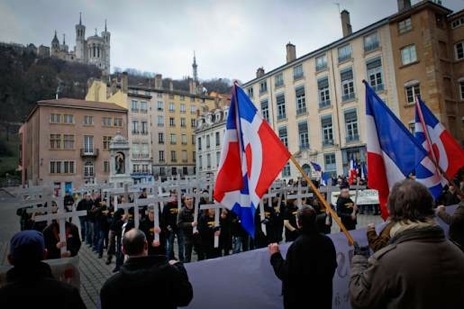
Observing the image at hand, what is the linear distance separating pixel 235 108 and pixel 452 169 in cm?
467

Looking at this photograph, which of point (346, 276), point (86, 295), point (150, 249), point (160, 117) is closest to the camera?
point (346, 276)

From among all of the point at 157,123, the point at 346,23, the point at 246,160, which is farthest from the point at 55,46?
the point at 246,160

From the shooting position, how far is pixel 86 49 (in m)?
160

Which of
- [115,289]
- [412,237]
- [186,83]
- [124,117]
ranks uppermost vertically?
[186,83]

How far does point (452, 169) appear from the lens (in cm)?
699

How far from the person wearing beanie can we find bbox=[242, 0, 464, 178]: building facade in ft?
103

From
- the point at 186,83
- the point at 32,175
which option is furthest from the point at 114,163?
the point at 186,83

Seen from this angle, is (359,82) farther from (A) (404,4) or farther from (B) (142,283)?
(B) (142,283)

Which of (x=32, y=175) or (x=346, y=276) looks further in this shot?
(x=32, y=175)

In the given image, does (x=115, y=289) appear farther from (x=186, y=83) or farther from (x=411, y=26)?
(x=186, y=83)

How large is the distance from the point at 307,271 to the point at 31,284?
250cm

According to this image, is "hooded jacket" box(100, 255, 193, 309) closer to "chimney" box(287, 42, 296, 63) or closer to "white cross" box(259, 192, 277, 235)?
"white cross" box(259, 192, 277, 235)

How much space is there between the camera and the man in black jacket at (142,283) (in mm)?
2754

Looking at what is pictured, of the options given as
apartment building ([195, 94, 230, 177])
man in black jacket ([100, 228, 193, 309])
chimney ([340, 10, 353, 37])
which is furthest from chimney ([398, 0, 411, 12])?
man in black jacket ([100, 228, 193, 309])
